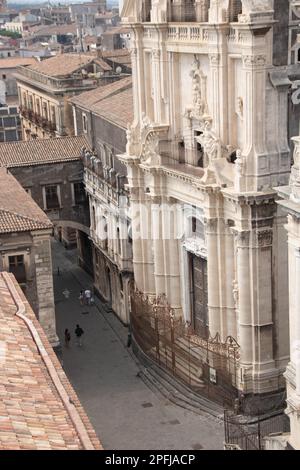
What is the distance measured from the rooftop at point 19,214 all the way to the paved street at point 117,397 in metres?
6.72

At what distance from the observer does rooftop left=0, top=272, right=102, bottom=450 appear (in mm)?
15188

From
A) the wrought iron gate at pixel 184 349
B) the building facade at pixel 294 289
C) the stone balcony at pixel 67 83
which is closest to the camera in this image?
the building facade at pixel 294 289

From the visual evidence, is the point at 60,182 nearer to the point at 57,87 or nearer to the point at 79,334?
the point at 79,334

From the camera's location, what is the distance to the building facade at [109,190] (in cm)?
4209

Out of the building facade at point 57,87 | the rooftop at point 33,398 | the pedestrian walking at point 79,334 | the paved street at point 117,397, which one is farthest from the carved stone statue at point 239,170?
the building facade at point 57,87

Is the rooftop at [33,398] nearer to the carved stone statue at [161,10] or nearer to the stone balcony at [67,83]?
the carved stone statue at [161,10]

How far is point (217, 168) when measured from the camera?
3078 centimetres

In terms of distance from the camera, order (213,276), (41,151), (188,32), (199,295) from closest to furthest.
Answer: (213,276), (188,32), (199,295), (41,151)

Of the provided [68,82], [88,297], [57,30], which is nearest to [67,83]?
[68,82]

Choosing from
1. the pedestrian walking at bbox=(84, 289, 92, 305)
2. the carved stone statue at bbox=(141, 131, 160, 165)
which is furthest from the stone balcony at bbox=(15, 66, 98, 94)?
the carved stone statue at bbox=(141, 131, 160, 165)

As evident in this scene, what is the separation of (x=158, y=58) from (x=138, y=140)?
4.06m

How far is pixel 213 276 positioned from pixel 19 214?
9.08m

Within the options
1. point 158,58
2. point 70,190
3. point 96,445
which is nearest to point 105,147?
point 70,190

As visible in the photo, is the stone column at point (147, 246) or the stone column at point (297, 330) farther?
the stone column at point (147, 246)
